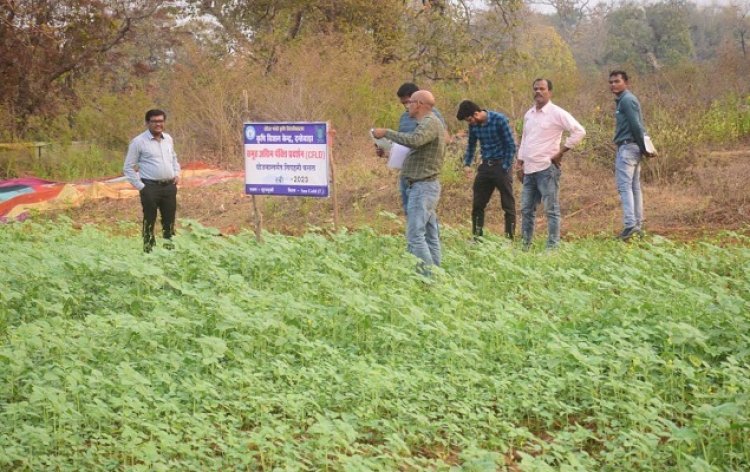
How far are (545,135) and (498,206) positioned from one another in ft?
11.3

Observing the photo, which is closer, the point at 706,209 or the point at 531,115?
the point at 531,115

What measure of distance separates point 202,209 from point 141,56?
98.8 ft

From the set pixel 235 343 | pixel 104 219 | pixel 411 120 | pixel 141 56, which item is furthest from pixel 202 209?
pixel 141 56

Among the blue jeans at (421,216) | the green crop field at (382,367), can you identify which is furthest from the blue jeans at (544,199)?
the blue jeans at (421,216)

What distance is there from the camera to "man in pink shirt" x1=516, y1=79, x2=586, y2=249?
405 inches

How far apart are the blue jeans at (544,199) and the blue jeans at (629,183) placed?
2.63 feet

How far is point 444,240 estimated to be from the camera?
35.4 ft

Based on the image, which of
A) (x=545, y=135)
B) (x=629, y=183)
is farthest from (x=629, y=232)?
(x=545, y=135)

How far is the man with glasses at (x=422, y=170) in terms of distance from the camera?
8945 millimetres

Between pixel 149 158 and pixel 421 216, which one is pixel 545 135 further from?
pixel 149 158

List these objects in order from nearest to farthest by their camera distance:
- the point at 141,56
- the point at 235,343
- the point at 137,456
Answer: the point at 137,456 → the point at 235,343 → the point at 141,56

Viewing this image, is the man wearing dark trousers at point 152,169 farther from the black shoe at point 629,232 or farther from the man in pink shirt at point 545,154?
the black shoe at point 629,232

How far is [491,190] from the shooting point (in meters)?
10.7

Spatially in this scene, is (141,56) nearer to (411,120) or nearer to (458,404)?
(411,120)
